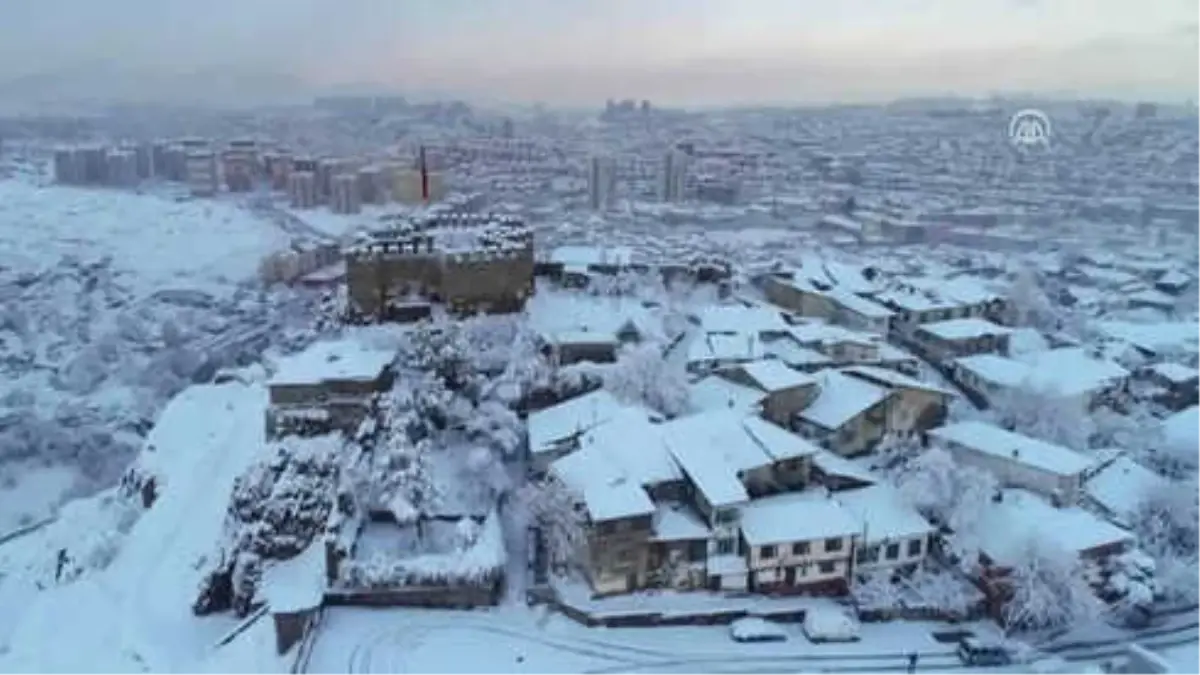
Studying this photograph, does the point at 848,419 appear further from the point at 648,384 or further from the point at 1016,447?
the point at 648,384

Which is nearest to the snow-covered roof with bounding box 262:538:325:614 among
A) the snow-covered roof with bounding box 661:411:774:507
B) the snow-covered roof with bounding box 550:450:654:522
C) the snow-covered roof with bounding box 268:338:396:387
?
the snow-covered roof with bounding box 268:338:396:387

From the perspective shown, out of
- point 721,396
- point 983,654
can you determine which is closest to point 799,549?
point 983,654

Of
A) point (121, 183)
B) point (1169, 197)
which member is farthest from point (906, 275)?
point (121, 183)

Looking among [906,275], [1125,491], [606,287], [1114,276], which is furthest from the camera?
[1114,276]

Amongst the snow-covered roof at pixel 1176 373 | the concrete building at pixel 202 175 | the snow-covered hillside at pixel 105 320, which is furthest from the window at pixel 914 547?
the concrete building at pixel 202 175

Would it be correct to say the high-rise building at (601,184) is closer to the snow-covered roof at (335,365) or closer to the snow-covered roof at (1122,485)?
the snow-covered roof at (335,365)

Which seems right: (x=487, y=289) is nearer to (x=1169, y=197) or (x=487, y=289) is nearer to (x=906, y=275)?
(x=906, y=275)

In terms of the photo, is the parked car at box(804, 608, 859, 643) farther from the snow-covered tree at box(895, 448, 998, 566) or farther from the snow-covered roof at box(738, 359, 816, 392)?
the snow-covered roof at box(738, 359, 816, 392)

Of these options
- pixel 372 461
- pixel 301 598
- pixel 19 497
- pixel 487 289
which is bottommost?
pixel 19 497
